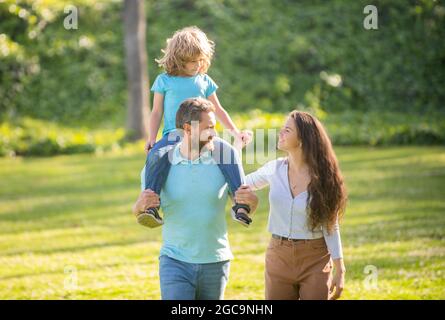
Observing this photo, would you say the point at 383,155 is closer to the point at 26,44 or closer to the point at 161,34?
the point at 161,34

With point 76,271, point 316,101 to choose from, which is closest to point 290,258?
point 76,271

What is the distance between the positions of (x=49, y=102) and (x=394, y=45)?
8.78 m

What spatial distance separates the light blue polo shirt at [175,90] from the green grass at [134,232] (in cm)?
250

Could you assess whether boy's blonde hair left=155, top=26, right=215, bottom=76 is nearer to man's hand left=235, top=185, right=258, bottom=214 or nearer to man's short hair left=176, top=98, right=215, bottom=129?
man's short hair left=176, top=98, right=215, bottom=129

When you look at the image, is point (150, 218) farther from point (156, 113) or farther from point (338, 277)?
point (338, 277)

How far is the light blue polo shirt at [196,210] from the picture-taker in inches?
159

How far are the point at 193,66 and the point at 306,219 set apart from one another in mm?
1178

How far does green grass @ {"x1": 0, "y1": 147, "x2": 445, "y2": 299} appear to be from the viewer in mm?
7039

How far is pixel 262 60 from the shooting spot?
1897 cm

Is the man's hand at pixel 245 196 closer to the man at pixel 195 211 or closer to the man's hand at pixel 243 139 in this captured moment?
the man at pixel 195 211

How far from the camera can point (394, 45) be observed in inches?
759

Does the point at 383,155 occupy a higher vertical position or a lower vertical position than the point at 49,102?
lower

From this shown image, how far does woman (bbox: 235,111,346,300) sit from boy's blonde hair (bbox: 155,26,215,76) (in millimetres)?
705
